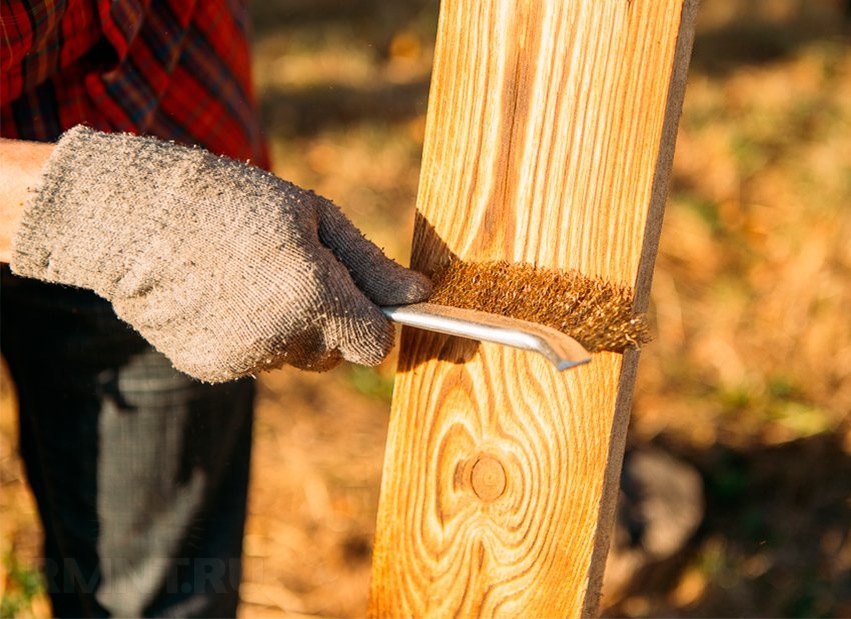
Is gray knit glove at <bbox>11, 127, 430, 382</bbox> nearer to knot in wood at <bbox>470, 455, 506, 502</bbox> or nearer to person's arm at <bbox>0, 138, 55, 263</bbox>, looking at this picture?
person's arm at <bbox>0, 138, 55, 263</bbox>

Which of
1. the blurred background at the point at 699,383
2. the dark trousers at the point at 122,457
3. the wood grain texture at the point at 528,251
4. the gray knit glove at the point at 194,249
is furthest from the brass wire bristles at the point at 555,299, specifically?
the blurred background at the point at 699,383

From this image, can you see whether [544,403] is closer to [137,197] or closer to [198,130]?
[137,197]

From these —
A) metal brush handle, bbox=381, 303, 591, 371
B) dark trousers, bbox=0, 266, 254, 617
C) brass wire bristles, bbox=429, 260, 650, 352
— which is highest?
brass wire bristles, bbox=429, 260, 650, 352

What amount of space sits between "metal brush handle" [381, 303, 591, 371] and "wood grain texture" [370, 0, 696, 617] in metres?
0.13

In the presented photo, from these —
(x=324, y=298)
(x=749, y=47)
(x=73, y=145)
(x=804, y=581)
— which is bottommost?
(x=804, y=581)

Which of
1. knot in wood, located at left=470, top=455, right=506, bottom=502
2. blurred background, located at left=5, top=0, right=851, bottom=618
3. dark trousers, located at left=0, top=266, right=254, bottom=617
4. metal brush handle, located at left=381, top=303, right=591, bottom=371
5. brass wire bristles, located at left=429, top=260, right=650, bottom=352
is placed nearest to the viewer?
metal brush handle, located at left=381, top=303, right=591, bottom=371

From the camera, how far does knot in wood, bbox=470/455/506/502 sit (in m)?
1.24

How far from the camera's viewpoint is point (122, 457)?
1611 millimetres

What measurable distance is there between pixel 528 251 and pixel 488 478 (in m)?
0.32

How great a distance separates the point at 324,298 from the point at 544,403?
1.07 feet

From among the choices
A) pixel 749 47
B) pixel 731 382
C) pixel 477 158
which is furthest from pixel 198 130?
pixel 749 47

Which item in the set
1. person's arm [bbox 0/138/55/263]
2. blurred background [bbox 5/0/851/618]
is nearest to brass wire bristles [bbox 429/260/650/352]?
person's arm [bbox 0/138/55/263]

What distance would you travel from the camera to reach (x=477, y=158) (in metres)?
1.19

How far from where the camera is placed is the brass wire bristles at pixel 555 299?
3.63 feet
